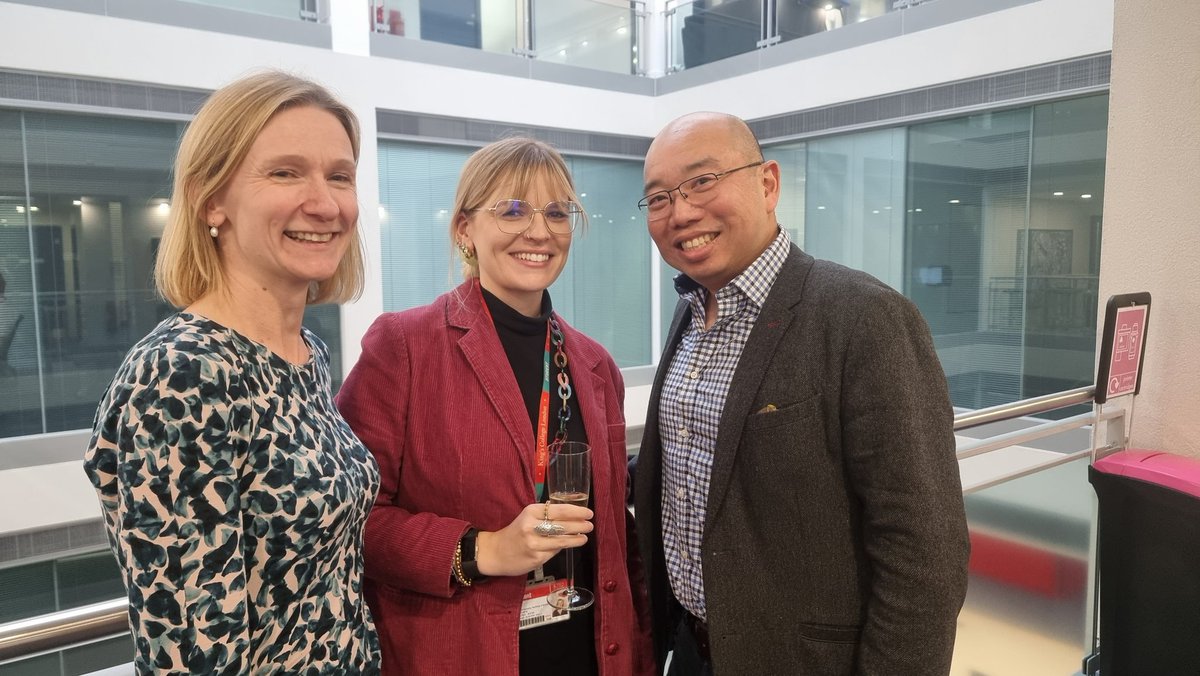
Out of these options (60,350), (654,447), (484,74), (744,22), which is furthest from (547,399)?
(744,22)

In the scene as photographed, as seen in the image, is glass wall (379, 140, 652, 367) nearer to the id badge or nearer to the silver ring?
the id badge

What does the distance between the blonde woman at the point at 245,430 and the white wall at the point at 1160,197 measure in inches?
116

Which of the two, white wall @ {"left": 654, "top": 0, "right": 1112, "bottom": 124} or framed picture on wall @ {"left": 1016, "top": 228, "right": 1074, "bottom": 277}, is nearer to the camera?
white wall @ {"left": 654, "top": 0, "right": 1112, "bottom": 124}

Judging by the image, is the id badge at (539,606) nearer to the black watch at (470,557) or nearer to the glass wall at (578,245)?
the black watch at (470,557)

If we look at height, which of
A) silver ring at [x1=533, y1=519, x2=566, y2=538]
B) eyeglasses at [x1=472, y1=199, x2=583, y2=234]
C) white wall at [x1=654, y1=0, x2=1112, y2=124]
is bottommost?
silver ring at [x1=533, y1=519, x2=566, y2=538]

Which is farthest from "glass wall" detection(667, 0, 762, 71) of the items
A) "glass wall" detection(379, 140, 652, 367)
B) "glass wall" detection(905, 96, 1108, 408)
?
"glass wall" detection(905, 96, 1108, 408)

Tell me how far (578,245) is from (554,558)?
31.3ft

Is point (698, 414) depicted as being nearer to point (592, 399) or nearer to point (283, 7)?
point (592, 399)

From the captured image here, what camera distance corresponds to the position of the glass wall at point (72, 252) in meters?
6.77

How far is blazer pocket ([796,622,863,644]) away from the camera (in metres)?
1.60

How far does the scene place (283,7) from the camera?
7805 millimetres

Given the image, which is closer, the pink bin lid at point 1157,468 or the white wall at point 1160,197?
the pink bin lid at point 1157,468

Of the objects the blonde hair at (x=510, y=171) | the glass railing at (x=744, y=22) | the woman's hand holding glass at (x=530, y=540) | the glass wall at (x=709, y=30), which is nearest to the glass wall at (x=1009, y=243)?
the glass railing at (x=744, y=22)

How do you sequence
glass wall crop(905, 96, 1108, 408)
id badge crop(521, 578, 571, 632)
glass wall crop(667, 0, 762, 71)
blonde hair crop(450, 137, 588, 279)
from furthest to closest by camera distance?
glass wall crop(667, 0, 762, 71) < glass wall crop(905, 96, 1108, 408) < blonde hair crop(450, 137, 588, 279) < id badge crop(521, 578, 571, 632)
